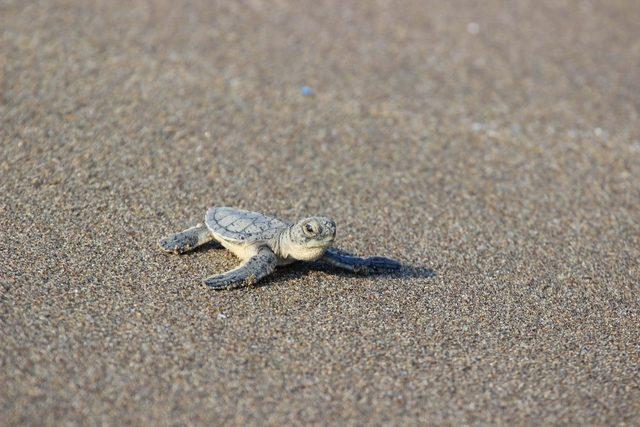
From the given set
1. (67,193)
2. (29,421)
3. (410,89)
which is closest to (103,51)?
(67,193)

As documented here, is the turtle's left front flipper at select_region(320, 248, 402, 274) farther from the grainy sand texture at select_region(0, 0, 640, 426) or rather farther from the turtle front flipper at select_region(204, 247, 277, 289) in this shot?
the turtle front flipper at select_region(204, 247, 277, 289)

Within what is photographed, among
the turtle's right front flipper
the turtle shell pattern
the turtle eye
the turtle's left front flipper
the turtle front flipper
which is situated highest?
the turtle eye

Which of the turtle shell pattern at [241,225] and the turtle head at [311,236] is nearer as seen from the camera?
the turtle head at [311,236]

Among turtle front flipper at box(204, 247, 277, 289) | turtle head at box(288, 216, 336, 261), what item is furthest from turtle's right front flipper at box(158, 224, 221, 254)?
turtle head at box(288, 216, 336, 261)

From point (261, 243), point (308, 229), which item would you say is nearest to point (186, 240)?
point (261, 243)

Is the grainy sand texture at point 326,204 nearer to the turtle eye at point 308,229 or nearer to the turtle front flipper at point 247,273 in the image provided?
the turtle front flipper at point 247,273

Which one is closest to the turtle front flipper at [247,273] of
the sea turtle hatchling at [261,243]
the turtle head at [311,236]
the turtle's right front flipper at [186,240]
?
the sea turtle hatchling at [261,243]

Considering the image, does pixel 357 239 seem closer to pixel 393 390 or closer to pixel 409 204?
pixel 409 204
